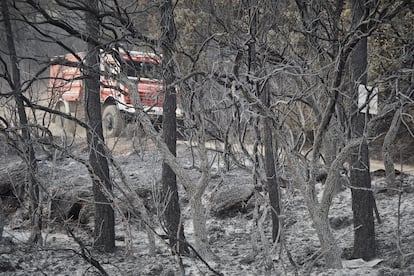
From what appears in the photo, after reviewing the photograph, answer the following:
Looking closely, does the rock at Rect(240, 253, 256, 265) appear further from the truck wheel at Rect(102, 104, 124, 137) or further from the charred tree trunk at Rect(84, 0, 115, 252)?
the truck wheel at Rect(102, 104, 124, 137)

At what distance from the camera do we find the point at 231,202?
1137 cm

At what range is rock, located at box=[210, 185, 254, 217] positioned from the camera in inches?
445

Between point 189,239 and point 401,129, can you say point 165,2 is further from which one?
point 401,129

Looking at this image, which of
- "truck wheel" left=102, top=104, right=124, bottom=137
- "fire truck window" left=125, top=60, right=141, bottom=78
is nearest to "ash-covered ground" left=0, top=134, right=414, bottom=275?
"fire truck window" left=125, top=60, right=141, bottom=78

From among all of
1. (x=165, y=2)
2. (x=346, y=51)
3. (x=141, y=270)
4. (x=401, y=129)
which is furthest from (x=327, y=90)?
(x=401, y=129)

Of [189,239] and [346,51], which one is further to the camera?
[189,239]

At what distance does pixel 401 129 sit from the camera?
44.1ft

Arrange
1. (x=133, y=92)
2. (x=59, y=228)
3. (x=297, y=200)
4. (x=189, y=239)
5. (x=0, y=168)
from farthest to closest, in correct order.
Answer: (x=0, y=168) → (x=297, y=200) → (x=59, y=228) → (x=189, y=239) → (x=133, y=92)

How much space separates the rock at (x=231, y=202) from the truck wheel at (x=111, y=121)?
15.2 feet

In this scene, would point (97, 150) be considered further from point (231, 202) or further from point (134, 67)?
point (231, 202)

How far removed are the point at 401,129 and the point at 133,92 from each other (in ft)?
27.4

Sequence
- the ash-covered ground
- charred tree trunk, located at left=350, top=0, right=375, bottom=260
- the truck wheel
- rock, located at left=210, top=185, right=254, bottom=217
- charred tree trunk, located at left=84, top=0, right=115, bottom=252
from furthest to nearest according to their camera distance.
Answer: the truck wheel < rock, located at left=210, top=185, right=254, bottom=217 < charred tree trunk, located at left=84, top=0, right=115, bottom=252 < charred tree trunk, located at left=350, top=0, right=375, bottom=260 < the ash-covered ground

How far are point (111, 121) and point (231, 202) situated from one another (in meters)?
5.87

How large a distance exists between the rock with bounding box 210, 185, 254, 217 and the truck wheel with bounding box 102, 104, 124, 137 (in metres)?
4.64
